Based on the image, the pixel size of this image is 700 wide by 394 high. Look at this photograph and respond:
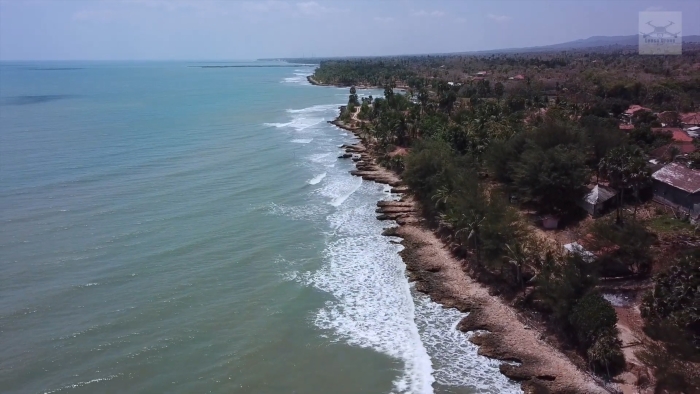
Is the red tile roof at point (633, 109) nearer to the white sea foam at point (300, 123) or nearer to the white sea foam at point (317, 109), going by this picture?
the white sea foam at point (300, 123)

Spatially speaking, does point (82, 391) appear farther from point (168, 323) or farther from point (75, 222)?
point (75, 222)

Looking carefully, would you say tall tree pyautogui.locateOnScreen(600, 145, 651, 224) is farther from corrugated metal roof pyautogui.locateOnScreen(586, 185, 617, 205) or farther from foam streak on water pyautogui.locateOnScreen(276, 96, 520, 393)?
foam streak on water pyautogui.locateOnScreen(276, 96, 520, 393)

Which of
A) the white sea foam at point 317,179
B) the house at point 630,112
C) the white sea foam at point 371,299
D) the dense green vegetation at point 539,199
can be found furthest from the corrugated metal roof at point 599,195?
the house at point 630,112

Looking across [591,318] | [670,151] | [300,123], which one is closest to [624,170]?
[670,151]

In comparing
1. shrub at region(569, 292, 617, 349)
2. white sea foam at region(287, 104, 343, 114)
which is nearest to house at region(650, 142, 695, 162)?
shrub at region(569, 292, 617, 349)

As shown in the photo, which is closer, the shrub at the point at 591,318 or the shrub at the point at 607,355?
the shrub at the point at 607,355

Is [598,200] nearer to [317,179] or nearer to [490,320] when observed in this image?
[490,320]
